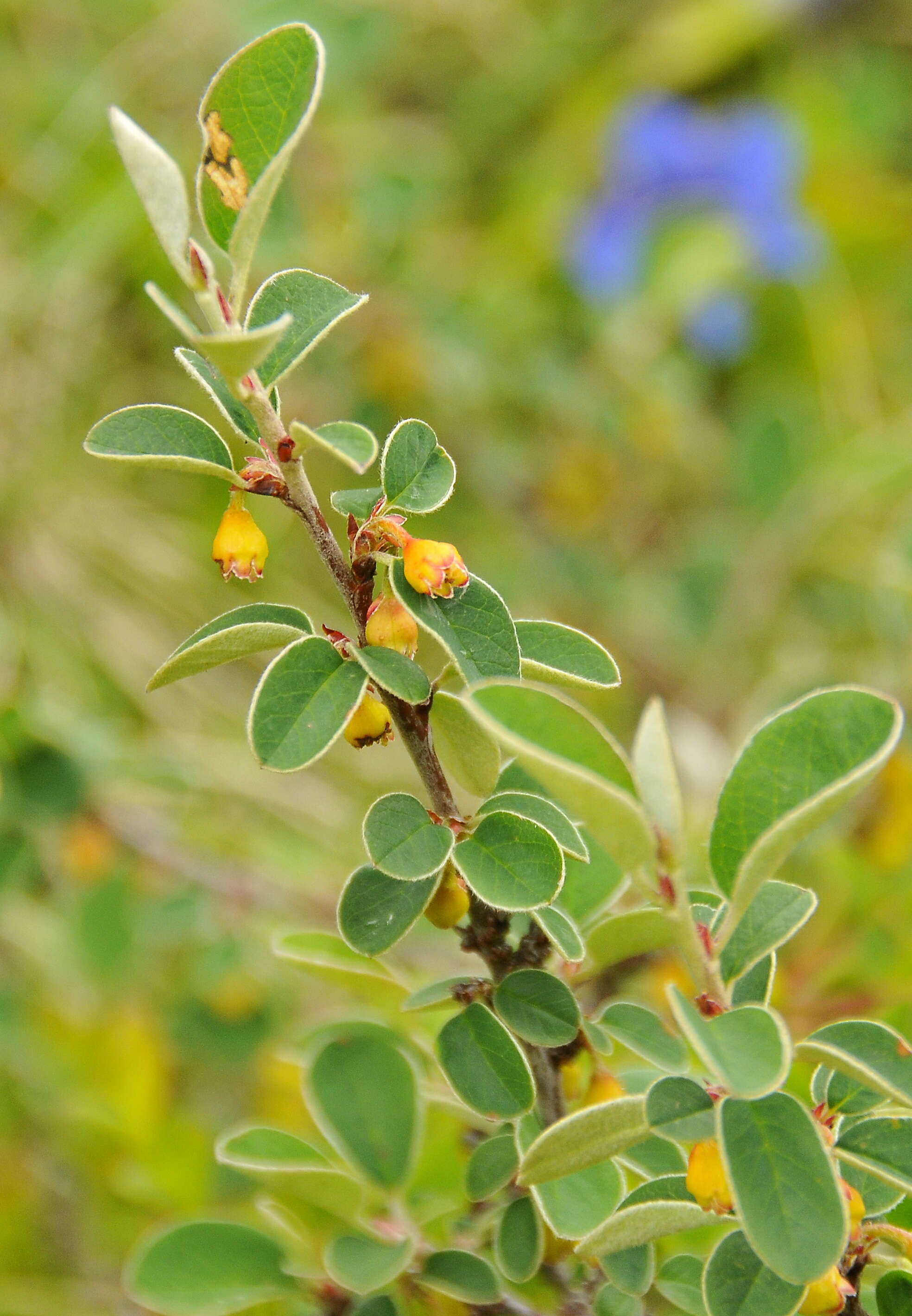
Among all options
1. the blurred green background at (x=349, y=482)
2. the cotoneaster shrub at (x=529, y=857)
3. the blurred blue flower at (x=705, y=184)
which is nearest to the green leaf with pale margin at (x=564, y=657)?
the cotoneaster shrub at (x=529, y=857)

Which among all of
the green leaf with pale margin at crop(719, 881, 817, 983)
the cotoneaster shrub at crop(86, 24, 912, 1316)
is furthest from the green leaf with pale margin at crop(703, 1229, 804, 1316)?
the green leaf with pale margin at crop(719, 881, 817, 983)

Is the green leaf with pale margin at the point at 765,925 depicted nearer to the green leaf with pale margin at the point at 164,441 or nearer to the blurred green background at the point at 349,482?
the green leaf with pale margin at the point at 164,441

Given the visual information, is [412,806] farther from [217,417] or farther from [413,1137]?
[217,417]

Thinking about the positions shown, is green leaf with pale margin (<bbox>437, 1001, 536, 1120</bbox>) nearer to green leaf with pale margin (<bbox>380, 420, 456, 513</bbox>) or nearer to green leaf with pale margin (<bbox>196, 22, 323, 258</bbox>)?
green leaf with pale margin (<bbox>380, 420, 456, 513</bbox>)

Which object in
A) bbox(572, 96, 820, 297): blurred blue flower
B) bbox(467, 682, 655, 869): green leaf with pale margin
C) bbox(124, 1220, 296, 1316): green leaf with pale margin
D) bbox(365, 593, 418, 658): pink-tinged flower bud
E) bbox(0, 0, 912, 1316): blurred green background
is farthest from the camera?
bbox(572, 96, 820, 297): blurred blue flower

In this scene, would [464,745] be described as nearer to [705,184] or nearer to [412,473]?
[412,473]

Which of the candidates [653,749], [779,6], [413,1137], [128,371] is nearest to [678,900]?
[653,749]

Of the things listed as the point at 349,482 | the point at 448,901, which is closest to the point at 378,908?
the point at 448,901

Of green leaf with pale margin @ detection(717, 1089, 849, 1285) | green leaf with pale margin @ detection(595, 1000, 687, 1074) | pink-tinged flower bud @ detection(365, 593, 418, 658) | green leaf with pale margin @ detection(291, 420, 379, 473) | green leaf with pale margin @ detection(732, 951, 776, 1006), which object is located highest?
green leaf with pale margin @ detection(291, 420, 379, 473)
